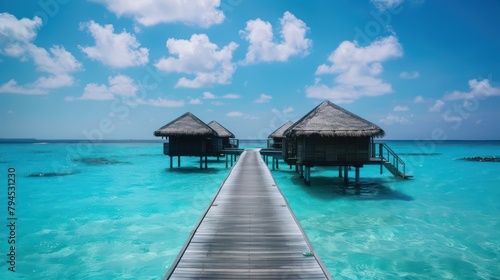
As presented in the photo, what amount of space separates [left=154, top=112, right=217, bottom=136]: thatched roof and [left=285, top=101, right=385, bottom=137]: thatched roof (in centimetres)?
1069

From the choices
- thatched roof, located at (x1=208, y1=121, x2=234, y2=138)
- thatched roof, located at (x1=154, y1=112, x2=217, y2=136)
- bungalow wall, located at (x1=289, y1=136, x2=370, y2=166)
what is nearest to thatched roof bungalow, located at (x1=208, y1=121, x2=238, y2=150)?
thatched roof, located at (x1=208, y1=121, x2=234, y2=138)

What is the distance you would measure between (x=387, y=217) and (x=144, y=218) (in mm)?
10328

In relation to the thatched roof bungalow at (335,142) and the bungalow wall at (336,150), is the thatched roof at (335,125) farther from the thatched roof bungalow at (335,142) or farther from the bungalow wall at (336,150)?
the bungalow wall at (336,150)

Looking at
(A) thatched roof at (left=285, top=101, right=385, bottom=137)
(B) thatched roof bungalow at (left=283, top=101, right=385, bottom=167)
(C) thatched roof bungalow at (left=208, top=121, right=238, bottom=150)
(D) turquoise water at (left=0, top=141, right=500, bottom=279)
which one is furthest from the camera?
(C) thatched roof bungalow at (left=208, top=121, right=238, bottom=150)

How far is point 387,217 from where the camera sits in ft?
40.1

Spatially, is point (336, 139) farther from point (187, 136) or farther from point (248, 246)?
point (187, 136)

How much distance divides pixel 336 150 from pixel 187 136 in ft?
45.8

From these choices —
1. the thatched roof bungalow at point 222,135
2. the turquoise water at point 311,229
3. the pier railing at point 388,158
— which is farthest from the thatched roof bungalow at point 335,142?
the thatched roof bungalow at point 222,135

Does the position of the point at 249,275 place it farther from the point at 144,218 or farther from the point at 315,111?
the point at 315,111

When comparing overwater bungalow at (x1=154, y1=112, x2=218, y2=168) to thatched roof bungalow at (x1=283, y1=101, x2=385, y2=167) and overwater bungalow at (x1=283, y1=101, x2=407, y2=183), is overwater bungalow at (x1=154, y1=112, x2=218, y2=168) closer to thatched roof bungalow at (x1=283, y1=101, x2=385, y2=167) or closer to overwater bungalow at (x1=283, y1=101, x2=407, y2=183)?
overwater bungalow at (x1=283, y1=101, x2=407, y2=183)

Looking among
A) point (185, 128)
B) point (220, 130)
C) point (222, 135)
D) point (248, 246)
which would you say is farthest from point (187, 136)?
point (248, 246)

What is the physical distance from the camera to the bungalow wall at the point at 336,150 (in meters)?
16.3

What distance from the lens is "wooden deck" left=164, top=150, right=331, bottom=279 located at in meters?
4.64

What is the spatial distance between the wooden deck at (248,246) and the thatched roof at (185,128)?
1648 centimetres
